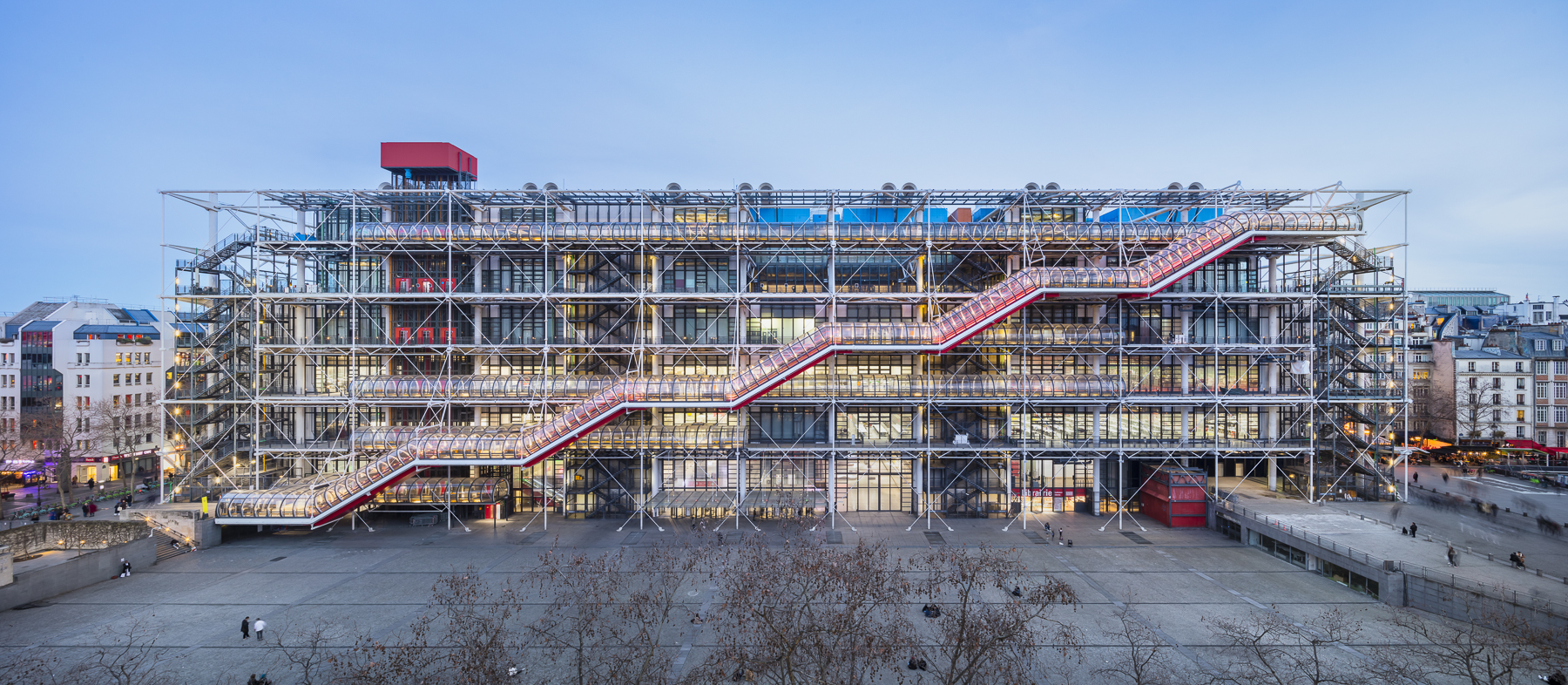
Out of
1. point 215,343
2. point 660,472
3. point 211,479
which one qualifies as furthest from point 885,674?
point 215,343

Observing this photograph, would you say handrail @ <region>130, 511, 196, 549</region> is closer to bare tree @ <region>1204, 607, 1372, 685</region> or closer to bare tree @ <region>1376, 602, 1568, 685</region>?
bare tree @ <region>1204, 607, 1372, 685</region>

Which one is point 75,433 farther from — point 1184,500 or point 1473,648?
point 1473,648

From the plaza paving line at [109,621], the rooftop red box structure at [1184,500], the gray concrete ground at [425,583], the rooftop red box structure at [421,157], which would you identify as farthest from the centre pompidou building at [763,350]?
the plaza paving line at [109,621]

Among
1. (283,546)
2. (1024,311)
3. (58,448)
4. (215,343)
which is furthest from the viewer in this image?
(58,448)

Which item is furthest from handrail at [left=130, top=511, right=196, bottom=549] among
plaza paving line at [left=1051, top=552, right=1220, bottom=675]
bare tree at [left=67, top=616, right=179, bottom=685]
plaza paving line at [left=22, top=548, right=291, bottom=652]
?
plaza paving line at [left=1051, top=552, right=1220, bottom=675]

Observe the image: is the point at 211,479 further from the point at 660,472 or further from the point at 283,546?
the point at 660,472

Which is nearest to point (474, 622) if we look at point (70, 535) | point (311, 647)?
point (311, 647)
